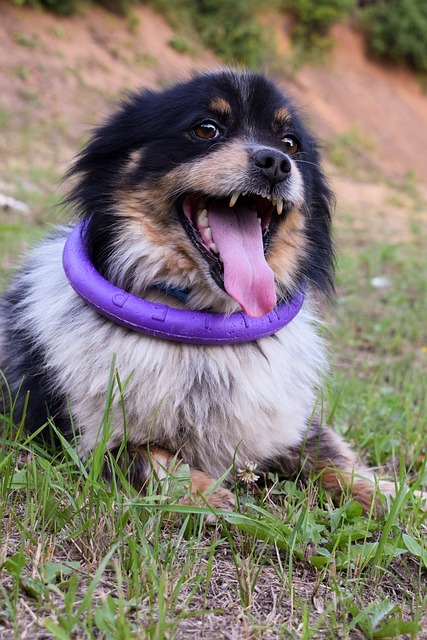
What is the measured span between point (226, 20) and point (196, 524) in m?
22.6

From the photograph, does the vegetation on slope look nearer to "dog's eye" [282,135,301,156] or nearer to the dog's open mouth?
"dog's eye" [282,135,301,156]

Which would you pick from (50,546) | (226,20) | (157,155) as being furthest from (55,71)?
(50,546)

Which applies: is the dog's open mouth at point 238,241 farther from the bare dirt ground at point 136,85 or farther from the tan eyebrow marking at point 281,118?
the bare dirt ground at point 136,85

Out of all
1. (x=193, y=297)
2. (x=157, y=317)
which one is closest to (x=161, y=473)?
(x=157, y=317)

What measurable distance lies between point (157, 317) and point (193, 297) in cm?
21

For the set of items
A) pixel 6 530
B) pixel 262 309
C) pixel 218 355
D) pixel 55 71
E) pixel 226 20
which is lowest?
pixel 6 530

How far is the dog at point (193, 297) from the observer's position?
2.32 meters

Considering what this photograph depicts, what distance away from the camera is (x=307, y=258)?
2.69m

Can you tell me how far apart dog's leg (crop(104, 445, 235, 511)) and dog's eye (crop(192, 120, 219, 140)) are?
1.20m

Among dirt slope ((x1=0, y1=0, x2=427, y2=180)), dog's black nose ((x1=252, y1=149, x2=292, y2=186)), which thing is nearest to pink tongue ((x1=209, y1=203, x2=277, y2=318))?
dog's black nose ((x1=252, y1=149, x2=292, y2=186))

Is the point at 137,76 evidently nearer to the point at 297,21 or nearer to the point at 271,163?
the point at 297,21

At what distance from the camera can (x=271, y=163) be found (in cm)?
232

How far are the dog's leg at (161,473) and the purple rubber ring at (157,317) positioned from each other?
0.42 m

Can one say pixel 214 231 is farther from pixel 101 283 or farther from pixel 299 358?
pixel 299 358
